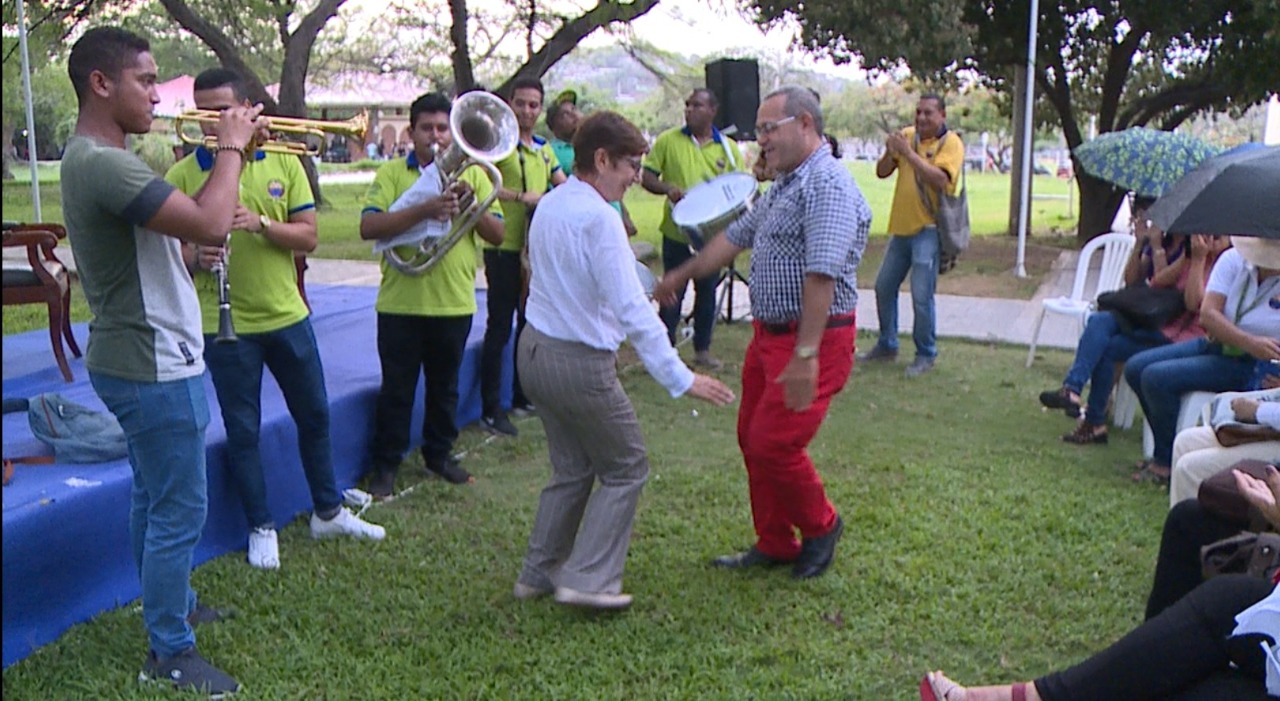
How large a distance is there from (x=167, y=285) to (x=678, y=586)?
1.99 m

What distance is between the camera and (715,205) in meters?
4.14

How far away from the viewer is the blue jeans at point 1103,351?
582cm

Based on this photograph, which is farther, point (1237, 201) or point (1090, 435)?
point (1090, 435)

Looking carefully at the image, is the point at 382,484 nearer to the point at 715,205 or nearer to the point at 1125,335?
the point at 715,205

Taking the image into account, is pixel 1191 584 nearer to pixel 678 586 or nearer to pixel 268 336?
pixel 678 586

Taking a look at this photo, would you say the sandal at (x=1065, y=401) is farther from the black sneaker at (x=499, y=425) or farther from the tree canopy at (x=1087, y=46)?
the tree canopy at (x=1087, y=46)

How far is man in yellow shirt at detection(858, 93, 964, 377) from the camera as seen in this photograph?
7152 millimetres

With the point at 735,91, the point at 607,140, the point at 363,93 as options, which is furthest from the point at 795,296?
the point at 363,93

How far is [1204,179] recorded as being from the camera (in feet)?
15.1

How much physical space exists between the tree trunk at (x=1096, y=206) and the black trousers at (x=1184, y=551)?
43.7 feet

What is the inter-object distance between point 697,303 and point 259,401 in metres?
3.99

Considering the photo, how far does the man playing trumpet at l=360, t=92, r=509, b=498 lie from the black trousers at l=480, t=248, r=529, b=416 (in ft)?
2.65

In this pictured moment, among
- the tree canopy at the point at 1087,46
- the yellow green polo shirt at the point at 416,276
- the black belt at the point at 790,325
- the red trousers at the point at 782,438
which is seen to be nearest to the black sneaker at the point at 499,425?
the yellow green polo shirt at the point at 416,276

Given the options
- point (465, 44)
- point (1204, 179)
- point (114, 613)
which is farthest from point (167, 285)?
point (465, 44)
